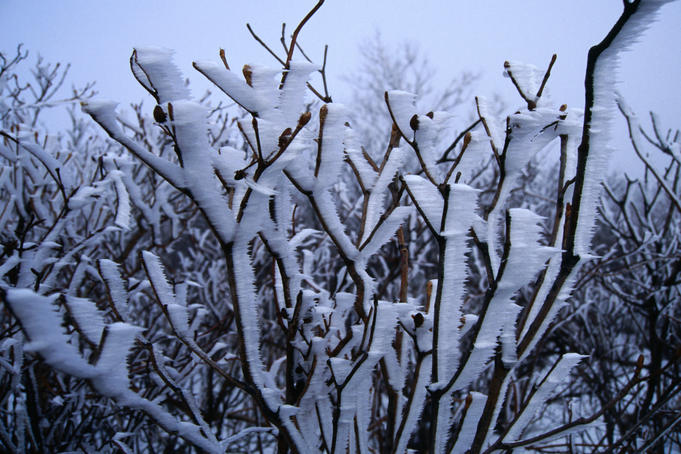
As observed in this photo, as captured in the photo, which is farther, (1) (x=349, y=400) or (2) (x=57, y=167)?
(2) (x=57, y=167)

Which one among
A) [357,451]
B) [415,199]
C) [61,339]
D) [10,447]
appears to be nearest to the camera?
[61,339]

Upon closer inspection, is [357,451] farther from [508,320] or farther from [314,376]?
[508,320]

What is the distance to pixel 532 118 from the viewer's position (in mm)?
740

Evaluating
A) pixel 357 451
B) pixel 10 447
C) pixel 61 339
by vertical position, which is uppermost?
pixel 61 339

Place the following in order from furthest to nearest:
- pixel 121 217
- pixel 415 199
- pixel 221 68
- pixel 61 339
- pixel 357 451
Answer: pixel 121 217 < pixel 357 451 < pixel 415 199 < pixel 221 68 < pixel 61 339

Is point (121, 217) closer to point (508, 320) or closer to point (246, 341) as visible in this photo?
point (246, 341)

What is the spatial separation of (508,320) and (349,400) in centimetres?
37

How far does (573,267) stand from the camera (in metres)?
0.79

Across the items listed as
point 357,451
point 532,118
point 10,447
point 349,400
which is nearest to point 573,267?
point 532,118

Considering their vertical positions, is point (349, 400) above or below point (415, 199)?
below

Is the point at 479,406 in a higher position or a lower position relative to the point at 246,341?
lower

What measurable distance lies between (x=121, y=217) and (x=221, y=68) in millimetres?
1109

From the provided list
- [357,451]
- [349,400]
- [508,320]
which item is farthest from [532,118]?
[357,451]

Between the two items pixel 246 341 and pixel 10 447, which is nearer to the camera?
pixel 246 341
